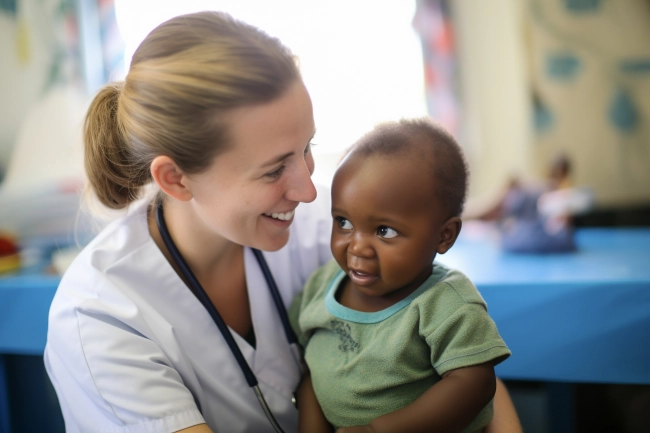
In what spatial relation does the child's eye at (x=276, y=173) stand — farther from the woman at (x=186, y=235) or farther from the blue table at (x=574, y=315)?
the blue table at (x=574, y=315)

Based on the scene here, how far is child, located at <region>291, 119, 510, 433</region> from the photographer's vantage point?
88 centimetres

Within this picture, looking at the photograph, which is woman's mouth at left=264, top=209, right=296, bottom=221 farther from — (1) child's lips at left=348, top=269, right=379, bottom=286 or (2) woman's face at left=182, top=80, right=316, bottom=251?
(1) child's lips at left=348, top=269, right=379, bottom=286

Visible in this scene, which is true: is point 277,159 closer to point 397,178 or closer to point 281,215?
point 281,215

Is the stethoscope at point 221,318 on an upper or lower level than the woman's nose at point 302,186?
lower

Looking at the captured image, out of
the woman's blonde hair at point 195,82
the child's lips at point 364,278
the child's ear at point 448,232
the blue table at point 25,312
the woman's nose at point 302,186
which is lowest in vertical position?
the blue table at point 25,312

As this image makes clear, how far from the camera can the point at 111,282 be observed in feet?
3.49

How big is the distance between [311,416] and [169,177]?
0.55m

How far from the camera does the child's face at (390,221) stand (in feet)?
3.09

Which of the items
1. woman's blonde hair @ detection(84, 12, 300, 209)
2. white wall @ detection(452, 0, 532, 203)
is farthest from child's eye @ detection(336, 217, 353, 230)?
white wall @ detection(452, 0, 532, 203)

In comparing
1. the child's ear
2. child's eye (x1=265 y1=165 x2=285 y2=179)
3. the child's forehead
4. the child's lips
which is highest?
the child's forehead

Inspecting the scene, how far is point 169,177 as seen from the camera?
107 centimetres

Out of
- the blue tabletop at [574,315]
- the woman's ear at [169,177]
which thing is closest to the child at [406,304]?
the woman's ear at [169,177]

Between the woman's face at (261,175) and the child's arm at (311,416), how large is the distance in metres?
0.31

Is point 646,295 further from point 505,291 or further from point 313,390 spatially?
point 313,390
